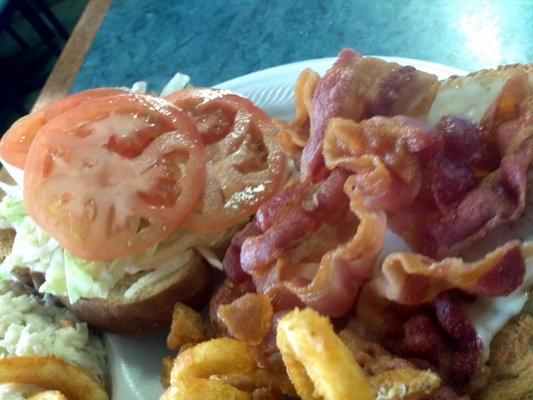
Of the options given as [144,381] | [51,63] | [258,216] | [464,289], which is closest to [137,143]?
[258,216]

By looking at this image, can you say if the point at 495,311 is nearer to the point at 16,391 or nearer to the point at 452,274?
the point at 452,274

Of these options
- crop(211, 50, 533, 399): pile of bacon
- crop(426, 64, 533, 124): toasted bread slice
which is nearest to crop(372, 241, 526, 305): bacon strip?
crop(211, 50, 533, 399): pile of bacon

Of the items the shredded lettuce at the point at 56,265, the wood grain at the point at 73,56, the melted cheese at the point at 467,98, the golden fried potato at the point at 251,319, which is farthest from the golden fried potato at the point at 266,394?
the wood grain at the point at 73,56

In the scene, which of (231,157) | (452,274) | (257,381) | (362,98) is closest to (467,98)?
(362,98)

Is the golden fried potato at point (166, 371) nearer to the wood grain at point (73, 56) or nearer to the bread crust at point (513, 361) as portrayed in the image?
the bread crust at point (513, 361)

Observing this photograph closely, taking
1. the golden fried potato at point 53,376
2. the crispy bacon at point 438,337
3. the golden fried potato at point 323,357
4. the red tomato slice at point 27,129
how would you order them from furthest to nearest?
the red tomato slice at point 27,129, the golden fried potato at point 53,376, the crispy bacon at point 438,337, the golden fried potato at point 323,357

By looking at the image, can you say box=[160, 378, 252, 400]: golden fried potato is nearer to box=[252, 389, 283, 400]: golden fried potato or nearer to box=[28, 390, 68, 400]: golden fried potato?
box=[252, 389, 283, 400]: golden fried potato
